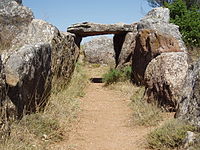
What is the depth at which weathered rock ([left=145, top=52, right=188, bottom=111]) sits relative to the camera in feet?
24.1

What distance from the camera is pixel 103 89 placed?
1201cm

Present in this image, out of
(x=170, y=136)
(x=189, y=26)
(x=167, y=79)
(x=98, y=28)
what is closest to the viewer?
(x=170, y=136)

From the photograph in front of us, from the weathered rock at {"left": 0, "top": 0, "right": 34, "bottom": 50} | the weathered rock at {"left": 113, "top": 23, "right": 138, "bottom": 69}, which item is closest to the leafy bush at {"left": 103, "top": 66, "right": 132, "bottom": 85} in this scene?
the weathered rock at {"left": 113, "top": 23, "right": 138, "bottom": 69}

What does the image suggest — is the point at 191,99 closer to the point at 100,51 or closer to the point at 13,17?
the point at 13,17

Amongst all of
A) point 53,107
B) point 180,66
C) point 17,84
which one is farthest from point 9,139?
point 180,66

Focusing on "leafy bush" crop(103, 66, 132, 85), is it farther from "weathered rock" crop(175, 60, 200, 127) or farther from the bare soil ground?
"weathered rock" crop(175, 60, 200, 127)

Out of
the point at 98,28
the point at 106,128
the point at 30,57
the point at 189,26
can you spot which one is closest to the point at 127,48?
the point at 98,28

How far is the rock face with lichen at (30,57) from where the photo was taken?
222 inches

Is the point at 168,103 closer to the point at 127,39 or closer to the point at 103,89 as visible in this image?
the point at 103,89

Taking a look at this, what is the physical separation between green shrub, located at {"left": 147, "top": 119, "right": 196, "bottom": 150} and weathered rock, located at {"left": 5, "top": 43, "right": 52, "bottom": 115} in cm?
210

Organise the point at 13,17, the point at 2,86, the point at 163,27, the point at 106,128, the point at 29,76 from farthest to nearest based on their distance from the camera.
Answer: the point at 163,27 < the point at 13,17 < the point at 106,128 < the point at 29,76 < the point at 2,86

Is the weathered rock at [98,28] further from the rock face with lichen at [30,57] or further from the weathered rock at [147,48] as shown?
the rock face with lichen at [30,57]

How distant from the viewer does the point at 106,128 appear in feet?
22.6

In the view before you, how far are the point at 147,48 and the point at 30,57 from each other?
518 cm
